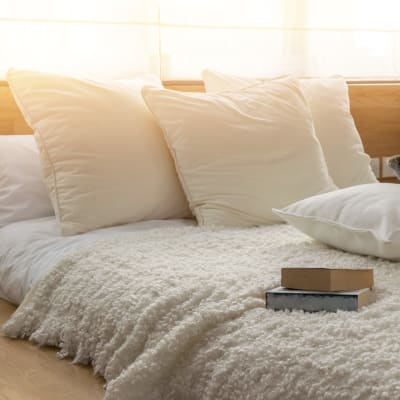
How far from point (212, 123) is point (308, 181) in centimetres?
31

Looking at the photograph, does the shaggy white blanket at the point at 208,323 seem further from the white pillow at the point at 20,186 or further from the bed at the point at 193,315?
the white pillow at the point at 20,186

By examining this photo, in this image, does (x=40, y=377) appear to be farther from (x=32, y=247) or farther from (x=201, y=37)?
(x=201, y=37)

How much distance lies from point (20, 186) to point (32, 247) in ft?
→ 0.90

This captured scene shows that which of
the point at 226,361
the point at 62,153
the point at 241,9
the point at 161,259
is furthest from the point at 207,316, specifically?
the point at 241,9

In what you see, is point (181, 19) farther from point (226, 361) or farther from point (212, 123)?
point (226, 361)

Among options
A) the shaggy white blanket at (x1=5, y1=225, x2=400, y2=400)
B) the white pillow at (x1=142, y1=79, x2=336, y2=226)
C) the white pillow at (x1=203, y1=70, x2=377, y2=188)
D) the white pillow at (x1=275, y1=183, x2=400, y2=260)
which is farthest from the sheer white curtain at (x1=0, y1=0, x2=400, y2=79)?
the white pillow at (x1=275, y1=183, x2=400, y2=260)

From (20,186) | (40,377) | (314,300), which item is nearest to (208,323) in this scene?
(314,300)

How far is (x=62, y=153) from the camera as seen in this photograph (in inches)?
89.2

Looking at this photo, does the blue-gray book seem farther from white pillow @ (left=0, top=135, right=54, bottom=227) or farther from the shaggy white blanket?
white pillow @ (left=0, top=135, right=54, bottom=227)

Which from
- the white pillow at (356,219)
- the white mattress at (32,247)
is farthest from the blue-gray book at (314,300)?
the white mattress at (32,247)

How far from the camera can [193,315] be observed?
1.51 meters

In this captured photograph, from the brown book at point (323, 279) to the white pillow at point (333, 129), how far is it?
43.4 inches

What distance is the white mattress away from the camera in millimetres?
2111

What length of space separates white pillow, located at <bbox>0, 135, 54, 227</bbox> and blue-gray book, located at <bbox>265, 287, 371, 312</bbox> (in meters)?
1.09
